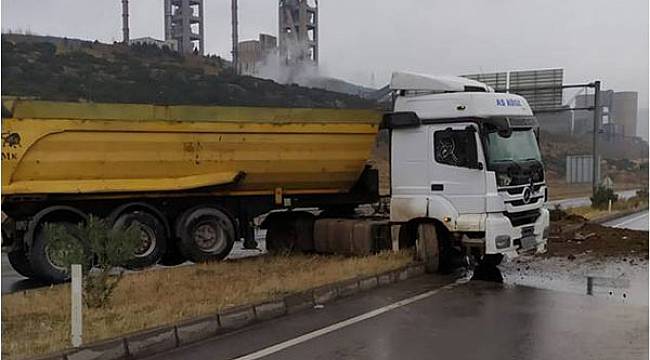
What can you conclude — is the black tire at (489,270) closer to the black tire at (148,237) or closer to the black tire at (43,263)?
the black tire at (148,237)

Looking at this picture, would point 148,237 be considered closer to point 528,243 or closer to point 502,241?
point 502,241

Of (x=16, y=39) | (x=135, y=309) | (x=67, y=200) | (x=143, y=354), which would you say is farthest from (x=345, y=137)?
(x=16, y=39)

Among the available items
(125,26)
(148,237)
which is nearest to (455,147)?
(148,237)

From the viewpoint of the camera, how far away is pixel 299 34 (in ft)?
145

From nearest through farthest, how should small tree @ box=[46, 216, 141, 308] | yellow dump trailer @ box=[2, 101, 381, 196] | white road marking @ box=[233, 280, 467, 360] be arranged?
white road marking @ box=[233, 280, 467, 360] < small tree @ box=[46, 216, 141, 308] < yellow dump trailer @ box=[2, 101, 381, 196]

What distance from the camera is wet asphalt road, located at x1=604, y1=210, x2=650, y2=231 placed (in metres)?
21.4

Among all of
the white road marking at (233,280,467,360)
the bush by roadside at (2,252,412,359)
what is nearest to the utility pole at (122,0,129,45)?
the bush by roadside at (2,252,412,359)

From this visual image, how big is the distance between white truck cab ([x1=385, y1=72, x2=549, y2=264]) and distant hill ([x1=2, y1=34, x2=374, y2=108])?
22884mm

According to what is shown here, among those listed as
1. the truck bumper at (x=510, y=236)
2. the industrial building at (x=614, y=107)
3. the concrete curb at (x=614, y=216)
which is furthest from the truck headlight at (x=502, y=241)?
the industrial building at (x=614, y=107)

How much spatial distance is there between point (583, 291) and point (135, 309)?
221 inches

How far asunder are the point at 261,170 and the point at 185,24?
46.7 m

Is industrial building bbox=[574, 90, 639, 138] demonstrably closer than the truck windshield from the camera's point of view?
No

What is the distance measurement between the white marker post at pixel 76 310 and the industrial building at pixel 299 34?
124 ft

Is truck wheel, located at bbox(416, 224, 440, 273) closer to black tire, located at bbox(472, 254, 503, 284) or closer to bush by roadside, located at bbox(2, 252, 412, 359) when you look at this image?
bush by roadside, located at bbox(2, 252, 412, 359)
